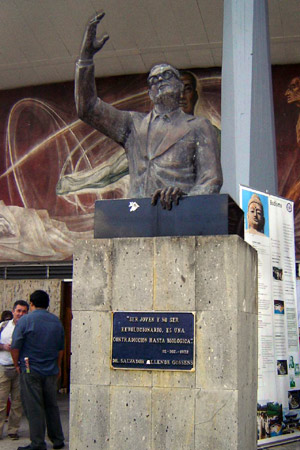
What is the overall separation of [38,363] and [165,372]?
2635 millimetres

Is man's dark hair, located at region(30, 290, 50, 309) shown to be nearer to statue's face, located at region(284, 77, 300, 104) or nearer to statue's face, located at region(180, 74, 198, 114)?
statue's face, located at region(180, 74, 198, 114)

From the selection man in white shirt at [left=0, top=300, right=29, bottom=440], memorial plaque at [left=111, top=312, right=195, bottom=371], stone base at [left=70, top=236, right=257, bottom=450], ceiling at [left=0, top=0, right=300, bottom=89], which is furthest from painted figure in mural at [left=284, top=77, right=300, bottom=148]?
memorial plaque at [left=111, top=312, right=195, bottom=371]

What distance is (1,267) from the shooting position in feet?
44.0

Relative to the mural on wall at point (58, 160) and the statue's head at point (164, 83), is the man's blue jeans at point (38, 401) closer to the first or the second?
the statue's head at point (164, 83)

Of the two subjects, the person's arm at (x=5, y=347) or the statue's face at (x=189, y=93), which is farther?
the statue's face at (x=189, y=93)

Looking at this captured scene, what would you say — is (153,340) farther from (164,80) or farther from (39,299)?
(39,299)

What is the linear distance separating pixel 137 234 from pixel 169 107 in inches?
37.6

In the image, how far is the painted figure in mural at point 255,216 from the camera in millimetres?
7297

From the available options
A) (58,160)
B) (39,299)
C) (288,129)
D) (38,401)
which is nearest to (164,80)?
(39,299)

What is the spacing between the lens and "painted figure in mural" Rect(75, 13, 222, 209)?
463 cm

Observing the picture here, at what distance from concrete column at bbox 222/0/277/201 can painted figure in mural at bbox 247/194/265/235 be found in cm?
93

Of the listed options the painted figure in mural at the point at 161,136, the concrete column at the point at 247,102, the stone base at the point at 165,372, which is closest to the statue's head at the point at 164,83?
the painted figure in mural at the point at 161,136

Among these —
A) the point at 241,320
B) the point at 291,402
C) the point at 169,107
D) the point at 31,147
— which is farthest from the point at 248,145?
the point at 31,147

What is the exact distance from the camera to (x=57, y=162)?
13156 millimetres
